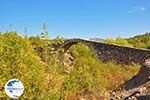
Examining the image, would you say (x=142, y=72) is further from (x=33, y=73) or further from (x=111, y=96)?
(x=33, y=73)

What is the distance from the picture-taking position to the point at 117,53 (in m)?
34.8

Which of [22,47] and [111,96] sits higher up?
[22,47]

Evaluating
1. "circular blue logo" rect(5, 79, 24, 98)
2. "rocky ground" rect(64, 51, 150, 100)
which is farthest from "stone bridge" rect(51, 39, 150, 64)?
"circular blue logo" rect(5, 79, 24, 98)

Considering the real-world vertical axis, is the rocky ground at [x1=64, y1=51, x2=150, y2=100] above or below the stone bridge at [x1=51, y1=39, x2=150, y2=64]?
below

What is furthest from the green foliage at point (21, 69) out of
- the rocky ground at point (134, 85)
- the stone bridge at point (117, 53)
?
the stone bridge at point (117, 53)

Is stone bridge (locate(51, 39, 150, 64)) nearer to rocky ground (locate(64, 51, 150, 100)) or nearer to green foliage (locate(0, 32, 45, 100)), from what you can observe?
rocky ground (locate(64, 51, 150, 100))

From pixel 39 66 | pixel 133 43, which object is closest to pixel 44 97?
pixel 39 66

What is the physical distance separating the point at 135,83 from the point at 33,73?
11.9 m

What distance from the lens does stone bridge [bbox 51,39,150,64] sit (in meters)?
32.8

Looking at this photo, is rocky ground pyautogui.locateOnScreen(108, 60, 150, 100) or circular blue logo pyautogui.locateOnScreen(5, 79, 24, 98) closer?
circular blue logo pyautogui.locateOnScreen(5, 79, 24, 98)

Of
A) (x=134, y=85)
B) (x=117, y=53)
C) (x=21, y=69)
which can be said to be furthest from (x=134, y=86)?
(x=117, y=53)

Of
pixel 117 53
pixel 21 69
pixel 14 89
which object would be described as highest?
pixel 21 69

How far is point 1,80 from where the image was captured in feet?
31.6

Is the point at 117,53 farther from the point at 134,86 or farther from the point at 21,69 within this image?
the point at 21,69
